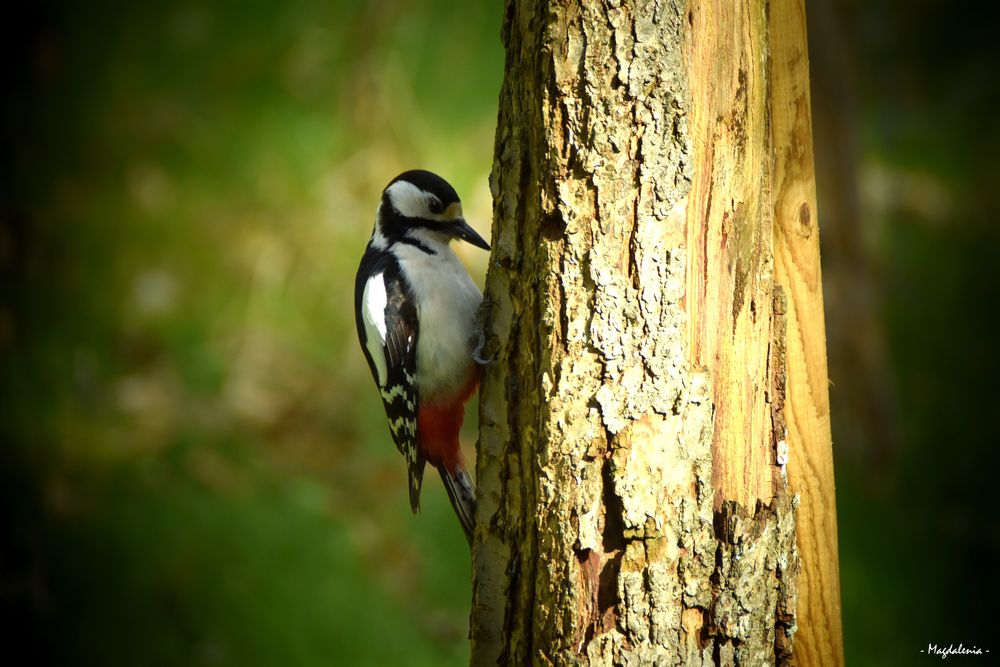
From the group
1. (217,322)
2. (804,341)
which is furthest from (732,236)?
(217,322)

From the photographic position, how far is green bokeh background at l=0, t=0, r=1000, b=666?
3.83m

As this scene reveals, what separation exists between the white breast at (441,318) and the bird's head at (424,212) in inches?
2.8

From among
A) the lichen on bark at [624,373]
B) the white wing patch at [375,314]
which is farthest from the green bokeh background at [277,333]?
the lichen on bark at [624,373]

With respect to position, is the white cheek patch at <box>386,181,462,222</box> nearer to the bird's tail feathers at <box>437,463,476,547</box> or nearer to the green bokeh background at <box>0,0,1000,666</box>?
the bird's tail feathers at <box>437,463,476,547</box>

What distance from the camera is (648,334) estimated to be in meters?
1.62

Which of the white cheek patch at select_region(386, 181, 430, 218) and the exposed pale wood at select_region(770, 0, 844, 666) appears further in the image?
the white cheek patch at select_region(386, 181, 430, 218)

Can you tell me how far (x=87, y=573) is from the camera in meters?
3.94

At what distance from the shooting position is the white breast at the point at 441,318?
2680 mm

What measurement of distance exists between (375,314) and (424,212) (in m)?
0.36

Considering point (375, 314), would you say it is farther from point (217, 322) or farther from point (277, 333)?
point (217, 322)

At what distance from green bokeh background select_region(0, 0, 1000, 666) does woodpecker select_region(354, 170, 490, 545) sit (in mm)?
1221

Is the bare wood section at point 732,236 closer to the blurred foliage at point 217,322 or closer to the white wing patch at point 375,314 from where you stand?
the white wing patch at point 375,314

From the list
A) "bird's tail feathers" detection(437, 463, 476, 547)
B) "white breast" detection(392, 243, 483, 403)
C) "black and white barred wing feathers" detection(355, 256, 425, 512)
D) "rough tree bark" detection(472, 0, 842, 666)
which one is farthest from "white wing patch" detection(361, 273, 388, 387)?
"rough tree bark" detection(472, 0, 842, 666)

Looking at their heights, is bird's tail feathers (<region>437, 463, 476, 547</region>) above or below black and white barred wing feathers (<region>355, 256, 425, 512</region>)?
below
